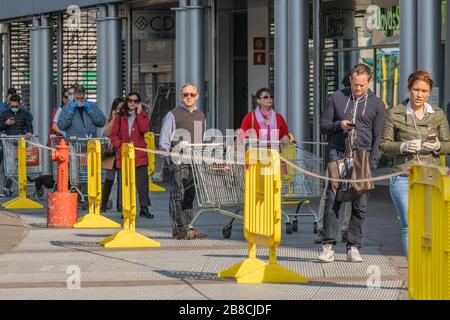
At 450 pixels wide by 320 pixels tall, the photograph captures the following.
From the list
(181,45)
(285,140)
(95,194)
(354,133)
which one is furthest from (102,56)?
(354,133)

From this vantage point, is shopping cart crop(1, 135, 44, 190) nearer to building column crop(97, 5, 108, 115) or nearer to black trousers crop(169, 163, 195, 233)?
building column crop(97, 5, 108, 115)

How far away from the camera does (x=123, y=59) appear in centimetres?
3241

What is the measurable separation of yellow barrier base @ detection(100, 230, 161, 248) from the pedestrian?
104 inches

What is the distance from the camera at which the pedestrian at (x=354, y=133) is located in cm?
1328

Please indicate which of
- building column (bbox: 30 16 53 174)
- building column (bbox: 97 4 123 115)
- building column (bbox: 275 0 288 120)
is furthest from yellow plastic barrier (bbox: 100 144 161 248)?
building column (bbox: 30 16 53 174)

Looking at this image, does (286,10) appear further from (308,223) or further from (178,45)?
(308,223)

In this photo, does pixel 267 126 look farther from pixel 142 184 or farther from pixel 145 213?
pixel 145 213

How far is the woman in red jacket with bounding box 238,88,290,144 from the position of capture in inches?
700

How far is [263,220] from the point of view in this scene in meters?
11.9

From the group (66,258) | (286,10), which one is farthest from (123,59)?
(66,258)

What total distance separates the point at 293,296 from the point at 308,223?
25.0 feet

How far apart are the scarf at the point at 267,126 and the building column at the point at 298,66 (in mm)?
6007

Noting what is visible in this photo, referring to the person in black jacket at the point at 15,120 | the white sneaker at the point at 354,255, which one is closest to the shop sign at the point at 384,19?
the person in black jacket at the point at 15,120

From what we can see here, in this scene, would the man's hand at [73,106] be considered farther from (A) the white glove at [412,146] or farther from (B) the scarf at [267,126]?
(A) the white glove at [412,146]
